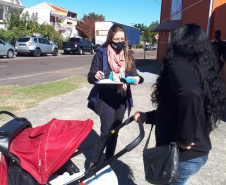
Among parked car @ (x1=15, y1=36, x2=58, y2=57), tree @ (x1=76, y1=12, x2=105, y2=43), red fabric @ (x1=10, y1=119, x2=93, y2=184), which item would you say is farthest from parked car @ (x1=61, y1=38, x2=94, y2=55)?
red fabric @ (x1=10, y1=119, x2=93, y2=184)

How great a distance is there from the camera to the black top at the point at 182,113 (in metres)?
1.84

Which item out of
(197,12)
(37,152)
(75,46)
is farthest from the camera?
(75,46)

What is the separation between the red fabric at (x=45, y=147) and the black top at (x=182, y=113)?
67cm

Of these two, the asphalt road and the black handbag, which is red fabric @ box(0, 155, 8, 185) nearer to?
the black handbag

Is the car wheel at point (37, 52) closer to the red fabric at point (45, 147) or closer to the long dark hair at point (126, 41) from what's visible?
the long dark hair at point (126, 41)

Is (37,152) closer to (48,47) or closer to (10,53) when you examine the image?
(10,53)

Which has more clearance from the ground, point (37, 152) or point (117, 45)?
point (117, 45)

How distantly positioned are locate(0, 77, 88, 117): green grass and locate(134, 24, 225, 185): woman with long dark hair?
5.06 meters

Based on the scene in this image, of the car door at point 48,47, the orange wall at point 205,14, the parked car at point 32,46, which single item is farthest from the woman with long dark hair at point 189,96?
the car door at point 48,47

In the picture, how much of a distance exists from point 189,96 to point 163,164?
533 millimetres

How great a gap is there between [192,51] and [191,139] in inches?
24.0

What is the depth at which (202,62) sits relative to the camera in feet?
6.48

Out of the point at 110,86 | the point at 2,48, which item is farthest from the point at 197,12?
the point at 2,48

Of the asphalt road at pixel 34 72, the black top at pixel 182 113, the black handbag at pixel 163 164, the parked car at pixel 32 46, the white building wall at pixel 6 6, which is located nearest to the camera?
the black top at pixel 182 113
